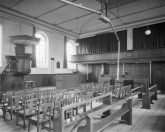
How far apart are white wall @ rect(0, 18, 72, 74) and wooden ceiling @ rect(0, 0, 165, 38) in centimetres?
52

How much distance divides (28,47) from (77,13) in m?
5.00

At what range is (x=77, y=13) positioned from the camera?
1064 centimetres

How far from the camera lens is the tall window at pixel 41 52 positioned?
12.1 m

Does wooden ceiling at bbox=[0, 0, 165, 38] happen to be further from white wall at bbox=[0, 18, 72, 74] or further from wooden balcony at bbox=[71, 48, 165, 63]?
wooden balcony at bbox=[71, 48, 165, 63]

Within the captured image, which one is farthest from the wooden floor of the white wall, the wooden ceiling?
the wooden ceiling

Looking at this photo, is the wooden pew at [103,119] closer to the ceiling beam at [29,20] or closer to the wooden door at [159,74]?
the wooden door at [159,74]

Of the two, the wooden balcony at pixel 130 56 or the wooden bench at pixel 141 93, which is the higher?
the wooden balcony at pixel 130 56

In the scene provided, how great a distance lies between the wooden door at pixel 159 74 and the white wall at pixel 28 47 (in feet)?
27.7

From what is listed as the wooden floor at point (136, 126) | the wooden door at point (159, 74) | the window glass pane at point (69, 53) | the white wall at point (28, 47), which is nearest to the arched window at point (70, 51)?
the window glass pane at point (69, 53)

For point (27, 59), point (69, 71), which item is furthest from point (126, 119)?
point (69, 71)

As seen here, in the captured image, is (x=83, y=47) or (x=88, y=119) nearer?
(x=88, y=119)

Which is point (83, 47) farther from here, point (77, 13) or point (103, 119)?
point (103, 119)

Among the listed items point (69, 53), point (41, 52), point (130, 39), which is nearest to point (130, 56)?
point (130, 39)

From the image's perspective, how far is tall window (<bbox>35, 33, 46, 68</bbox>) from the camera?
12.1 m
